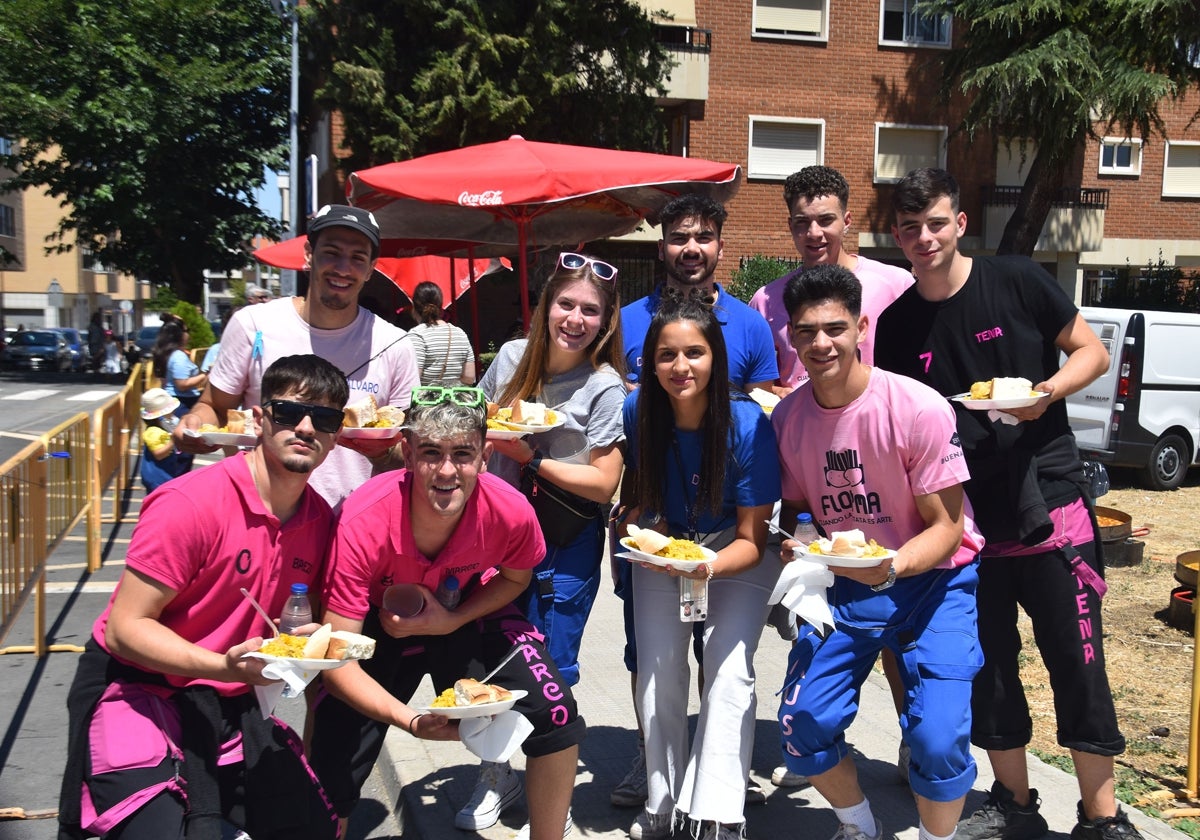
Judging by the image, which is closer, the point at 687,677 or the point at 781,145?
A: the point at 687,677

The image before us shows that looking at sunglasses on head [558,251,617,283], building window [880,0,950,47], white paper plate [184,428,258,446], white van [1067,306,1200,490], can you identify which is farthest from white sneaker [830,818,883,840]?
building window [880,0,950,47]

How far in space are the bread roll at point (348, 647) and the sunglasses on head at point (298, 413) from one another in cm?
63

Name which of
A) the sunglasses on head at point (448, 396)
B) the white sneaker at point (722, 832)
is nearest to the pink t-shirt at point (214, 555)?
the sunglasses on head at point (448, 396)

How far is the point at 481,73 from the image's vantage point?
57.9ft

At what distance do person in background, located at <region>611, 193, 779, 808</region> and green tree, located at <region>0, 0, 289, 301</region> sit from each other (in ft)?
80.3

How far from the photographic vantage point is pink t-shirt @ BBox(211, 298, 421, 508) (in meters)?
3.77

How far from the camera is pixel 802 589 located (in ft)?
10.3

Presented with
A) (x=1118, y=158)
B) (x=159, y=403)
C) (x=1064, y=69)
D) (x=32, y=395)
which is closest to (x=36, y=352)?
(x=32, y=395)

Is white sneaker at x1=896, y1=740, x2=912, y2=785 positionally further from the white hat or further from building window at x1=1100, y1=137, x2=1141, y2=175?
building window at x1=1100, y1=137, x2=1141, y2=175

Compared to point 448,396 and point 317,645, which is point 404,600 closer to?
point 317,645

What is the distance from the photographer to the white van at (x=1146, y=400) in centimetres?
1176

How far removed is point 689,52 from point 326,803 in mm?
23804

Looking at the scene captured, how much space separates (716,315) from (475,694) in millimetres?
1821

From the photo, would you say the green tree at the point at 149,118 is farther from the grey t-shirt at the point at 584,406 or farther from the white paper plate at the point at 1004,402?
the white paper plate at the point at 1004,402
